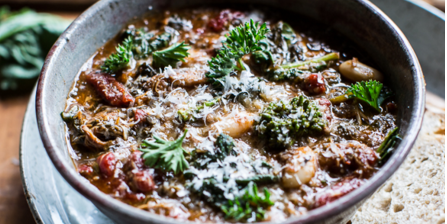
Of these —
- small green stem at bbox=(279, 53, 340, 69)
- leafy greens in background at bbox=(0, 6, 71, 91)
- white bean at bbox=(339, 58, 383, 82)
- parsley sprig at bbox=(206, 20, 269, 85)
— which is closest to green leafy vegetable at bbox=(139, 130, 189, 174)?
parsley sprig at bbox=(206, 20, 269, 85)

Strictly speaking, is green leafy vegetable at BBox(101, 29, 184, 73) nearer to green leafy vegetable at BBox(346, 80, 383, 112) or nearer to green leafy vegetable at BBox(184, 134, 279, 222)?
green leafy vegetable at BBox(184, 134, 279, 222)

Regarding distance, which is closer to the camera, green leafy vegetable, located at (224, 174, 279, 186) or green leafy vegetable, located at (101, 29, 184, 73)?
green leafy vegetable, located at (224, 174, 279, 186)

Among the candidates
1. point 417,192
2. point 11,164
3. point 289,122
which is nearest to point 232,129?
point 289,122

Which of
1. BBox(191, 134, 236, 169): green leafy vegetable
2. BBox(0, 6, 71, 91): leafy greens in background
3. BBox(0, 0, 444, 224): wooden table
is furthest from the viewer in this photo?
BBox(0, 6, 71, 91): leafy greens in background

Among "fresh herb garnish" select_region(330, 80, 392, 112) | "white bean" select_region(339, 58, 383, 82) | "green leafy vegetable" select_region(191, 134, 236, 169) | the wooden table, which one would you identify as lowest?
the wooden table

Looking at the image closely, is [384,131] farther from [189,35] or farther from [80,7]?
[80,7]

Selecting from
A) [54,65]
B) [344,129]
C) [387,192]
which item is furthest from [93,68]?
[387,192]

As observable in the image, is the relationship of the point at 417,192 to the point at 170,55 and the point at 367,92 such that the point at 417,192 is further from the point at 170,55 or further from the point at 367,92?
the point at 170,55
